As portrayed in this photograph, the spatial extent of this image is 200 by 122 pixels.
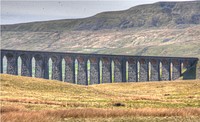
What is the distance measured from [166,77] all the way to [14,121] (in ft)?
368

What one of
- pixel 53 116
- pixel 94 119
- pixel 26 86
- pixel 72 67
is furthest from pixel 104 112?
pixel 72 67

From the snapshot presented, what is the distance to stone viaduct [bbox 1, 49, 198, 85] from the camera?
130m

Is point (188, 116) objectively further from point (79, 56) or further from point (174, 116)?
point (79, 56)

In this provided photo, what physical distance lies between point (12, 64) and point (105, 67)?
110ft

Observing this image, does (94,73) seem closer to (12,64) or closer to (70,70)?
(70,70)

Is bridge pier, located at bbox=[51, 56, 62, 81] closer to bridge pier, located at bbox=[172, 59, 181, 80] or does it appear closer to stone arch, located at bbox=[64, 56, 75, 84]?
stone arch, located at bbox=[64, 56, 75, 84]

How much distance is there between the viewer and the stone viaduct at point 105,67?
130 m

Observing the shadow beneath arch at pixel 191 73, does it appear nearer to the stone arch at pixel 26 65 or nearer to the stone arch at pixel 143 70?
the stone arch at pixel 143 70

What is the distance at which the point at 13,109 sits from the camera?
1038 inches

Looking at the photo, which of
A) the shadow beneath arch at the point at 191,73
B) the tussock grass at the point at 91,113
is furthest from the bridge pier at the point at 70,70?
the tussock grass at the point at 91,113

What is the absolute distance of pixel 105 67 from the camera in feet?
445

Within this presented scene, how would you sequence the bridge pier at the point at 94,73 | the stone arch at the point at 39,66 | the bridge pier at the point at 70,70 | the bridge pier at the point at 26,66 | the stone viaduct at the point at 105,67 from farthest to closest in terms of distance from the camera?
the stone arch at the point at 39,66, the bridge pier at the point at 70,70, the bridge pier at the point at 26,66, the bridge pier at the point at 94,73, the stone viaduct at the point at 105,67

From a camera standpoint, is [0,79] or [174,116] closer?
[174,116]

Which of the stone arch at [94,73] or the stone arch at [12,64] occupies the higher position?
the stone arch at [12,64]
